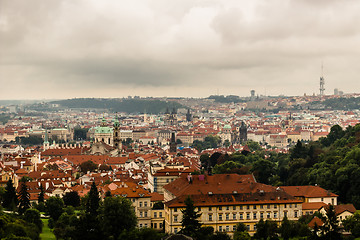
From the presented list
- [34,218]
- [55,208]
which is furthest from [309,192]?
[34,218]

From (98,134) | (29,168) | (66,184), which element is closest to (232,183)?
(66,184)

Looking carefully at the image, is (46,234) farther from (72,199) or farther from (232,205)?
(232,205)

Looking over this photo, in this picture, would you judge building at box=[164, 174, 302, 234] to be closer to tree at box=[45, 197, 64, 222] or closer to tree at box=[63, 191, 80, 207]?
tree at box=[45, 197, 64, 222]

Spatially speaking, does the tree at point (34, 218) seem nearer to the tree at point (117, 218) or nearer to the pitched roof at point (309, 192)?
the tree at point (117, 218)

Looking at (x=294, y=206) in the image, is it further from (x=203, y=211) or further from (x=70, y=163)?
(x=70, y=163)

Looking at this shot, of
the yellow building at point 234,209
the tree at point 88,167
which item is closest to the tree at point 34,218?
the yellow building at point 234,209

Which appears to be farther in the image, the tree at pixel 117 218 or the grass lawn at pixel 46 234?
the grass lawn at pixel 46 234

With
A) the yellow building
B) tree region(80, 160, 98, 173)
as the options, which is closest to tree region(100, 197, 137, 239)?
the yellow building
